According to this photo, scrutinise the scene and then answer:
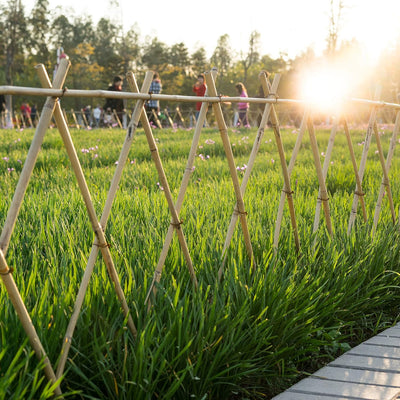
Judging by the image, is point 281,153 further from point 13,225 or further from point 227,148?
point 13,225

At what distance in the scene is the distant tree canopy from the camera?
143 feet

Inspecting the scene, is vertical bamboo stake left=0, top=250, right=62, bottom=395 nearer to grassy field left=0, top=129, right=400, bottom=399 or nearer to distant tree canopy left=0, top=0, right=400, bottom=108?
grassy field left=0, top=129, right=400, bottom=399

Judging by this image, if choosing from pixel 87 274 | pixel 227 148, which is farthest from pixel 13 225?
pixel 227 148

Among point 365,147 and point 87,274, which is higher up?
point 365,147

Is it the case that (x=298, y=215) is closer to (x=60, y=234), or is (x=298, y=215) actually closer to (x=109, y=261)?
(x=60, y=234)

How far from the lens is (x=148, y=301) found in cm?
225

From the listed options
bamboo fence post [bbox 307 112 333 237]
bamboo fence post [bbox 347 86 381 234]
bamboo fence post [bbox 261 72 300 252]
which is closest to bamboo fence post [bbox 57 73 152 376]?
bamboo fence post [bbox 261 72 300 252]

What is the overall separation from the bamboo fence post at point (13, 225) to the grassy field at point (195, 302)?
5 centimetres

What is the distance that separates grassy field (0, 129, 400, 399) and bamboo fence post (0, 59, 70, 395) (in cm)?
5

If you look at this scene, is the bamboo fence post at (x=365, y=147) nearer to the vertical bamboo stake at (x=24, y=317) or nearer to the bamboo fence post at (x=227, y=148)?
the bamboo fence post at (x=227, y=148)

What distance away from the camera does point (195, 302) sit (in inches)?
88.2

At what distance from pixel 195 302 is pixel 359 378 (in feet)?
2.20

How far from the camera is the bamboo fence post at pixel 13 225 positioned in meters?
1.60

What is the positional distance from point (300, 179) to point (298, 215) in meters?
1.85
